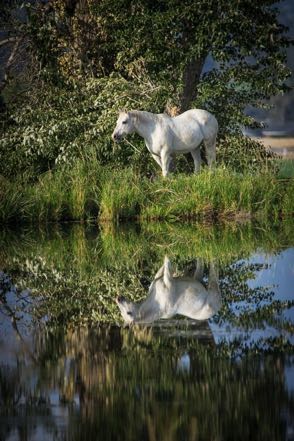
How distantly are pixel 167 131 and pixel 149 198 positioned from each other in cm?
111

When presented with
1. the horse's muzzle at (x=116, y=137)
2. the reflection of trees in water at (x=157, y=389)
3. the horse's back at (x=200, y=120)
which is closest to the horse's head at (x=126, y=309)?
the reflection of trees in water at (x=157, y=389)

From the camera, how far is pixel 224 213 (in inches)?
571

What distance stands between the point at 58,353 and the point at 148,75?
1330 centimetres

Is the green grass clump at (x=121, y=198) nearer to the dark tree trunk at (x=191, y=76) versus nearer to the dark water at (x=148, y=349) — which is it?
the dark tree trunk at (x=191, y=76)

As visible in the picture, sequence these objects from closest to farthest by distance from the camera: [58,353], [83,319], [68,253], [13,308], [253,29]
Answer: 1. [58,353]
2. [83,319]
3. [13,308]
4. [68,253]
5. [253,29]

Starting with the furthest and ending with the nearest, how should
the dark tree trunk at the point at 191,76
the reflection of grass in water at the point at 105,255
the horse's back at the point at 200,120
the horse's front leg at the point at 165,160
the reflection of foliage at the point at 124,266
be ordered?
the dark tree trunk at the point at 191,76, the horse's back at the point at 200,120, the horse's front leg at the point at 165,160, the reflection of grass in water at the point at 105,255, the reflection of foliage at the point at 124,266

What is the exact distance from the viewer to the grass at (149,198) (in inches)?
563

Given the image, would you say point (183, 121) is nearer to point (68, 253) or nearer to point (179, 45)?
point (179, 45)

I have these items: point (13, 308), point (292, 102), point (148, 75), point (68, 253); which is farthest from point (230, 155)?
point (292, 102)

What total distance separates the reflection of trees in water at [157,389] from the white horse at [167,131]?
→ 1031 centimetres

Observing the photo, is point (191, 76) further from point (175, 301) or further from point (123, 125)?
point (175, 301)

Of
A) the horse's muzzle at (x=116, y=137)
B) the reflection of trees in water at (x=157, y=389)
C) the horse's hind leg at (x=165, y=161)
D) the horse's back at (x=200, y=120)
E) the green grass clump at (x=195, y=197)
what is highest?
the horse's back at (x=200, y=120)

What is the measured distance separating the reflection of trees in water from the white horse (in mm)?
10309

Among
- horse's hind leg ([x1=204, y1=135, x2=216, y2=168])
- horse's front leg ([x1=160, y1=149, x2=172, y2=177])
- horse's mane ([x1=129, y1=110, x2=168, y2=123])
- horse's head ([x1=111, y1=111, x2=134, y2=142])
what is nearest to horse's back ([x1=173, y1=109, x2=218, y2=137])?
horse's hind leg ([x1=204, y1=135, x2=216, y2=168])
